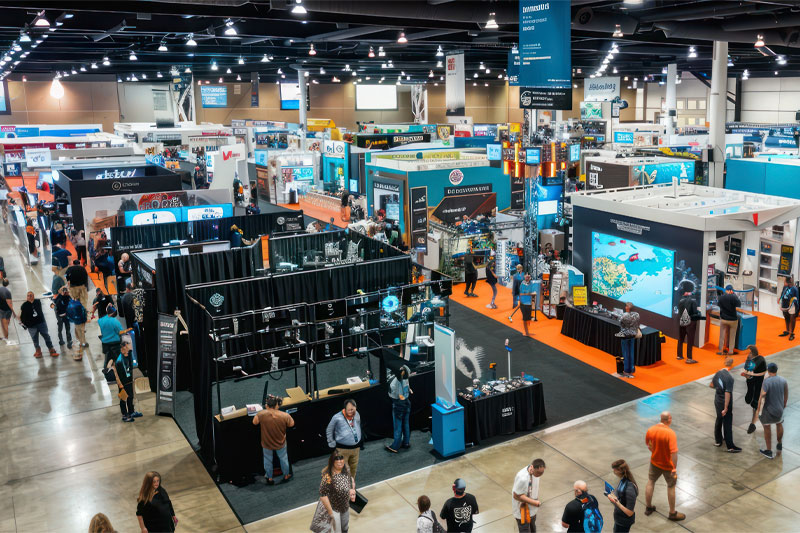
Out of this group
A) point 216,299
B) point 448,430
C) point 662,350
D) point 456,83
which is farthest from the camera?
point 456,83

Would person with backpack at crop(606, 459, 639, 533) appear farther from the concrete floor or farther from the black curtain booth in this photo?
the black curtain booth

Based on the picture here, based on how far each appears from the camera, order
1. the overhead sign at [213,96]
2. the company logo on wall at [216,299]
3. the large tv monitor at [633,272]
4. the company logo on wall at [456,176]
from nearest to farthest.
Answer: the company logo on wall at [216,299], the large tv monitor at [633,272], the company logo on wall at [456,176], the overhead sign at [213,96]

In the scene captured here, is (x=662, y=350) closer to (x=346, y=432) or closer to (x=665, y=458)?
(x=665, y=458)

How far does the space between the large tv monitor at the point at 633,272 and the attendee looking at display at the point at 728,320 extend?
1123mm

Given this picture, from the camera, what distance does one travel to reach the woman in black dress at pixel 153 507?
19.6 feet

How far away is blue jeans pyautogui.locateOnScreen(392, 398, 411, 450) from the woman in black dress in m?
3.35

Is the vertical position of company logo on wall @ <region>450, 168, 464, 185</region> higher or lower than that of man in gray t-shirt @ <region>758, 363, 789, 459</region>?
higher

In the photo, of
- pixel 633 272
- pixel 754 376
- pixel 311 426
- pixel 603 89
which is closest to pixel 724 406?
pixel 754 376

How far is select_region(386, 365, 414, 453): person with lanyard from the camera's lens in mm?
8523

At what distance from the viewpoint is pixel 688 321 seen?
39.1 ft

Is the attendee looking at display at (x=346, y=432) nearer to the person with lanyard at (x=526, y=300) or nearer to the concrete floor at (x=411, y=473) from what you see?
the concrete floor at (x=411, y=473)

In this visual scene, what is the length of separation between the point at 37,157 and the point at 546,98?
91.6 feet

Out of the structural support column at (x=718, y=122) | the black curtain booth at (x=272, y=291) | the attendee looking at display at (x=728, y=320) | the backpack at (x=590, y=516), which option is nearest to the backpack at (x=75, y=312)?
the black curtain booth at (x=272, y=291)

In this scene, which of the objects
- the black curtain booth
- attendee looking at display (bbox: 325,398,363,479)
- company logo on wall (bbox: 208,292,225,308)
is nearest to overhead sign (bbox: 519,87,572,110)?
the black curtain booth
